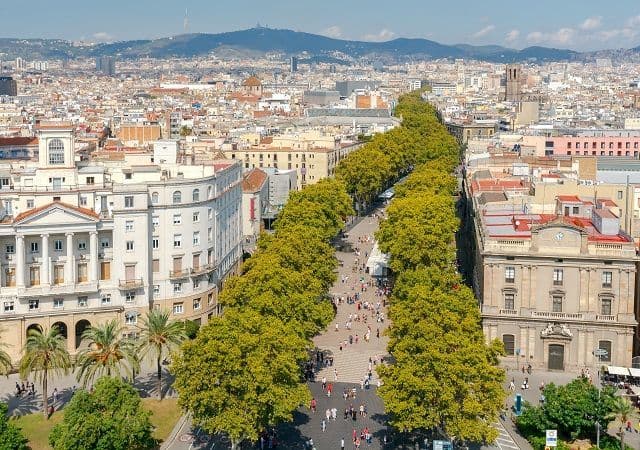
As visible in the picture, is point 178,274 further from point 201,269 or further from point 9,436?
point 9,436

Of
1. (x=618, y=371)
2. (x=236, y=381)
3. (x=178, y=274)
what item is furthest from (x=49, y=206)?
(x=618, y=371)

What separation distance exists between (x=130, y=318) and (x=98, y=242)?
6.40 m

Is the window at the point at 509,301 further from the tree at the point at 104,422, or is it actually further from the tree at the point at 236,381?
the tree at the point at 104,422

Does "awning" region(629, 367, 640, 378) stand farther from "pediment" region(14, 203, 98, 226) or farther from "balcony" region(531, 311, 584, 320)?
"pediment" region(14, 203, 98, 226)

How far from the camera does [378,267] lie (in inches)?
3723

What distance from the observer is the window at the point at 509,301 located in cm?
6512

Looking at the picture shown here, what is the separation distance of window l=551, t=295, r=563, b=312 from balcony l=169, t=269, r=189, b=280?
1121 inches

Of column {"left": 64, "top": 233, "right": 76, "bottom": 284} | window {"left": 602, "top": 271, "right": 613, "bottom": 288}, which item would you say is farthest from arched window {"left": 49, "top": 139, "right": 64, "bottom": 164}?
window {"left": 602, "top": 271, "right": 613, "bottom": 288}

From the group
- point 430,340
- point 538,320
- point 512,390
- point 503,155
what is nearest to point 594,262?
point 538,320

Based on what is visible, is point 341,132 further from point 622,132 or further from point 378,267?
point 378,267

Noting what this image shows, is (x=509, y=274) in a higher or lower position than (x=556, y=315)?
higher

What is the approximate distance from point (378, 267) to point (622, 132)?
83.9 m

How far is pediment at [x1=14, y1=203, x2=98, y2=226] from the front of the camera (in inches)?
2623

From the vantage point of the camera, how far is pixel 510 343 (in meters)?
65.4
